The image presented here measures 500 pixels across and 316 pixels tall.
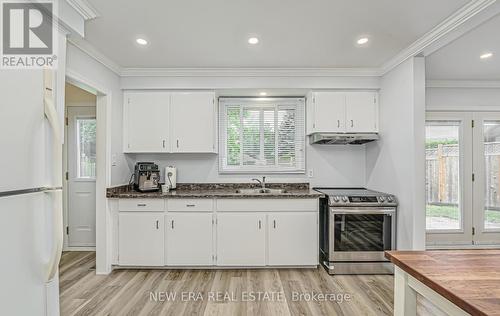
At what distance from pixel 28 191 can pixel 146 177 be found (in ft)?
7.06

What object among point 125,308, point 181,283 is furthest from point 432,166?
point 125,308

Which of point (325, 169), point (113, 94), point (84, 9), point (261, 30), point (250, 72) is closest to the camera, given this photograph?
point (84, 9)

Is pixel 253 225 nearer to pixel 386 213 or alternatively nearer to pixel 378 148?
pixel 386 213

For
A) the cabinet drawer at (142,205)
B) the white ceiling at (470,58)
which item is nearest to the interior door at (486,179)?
the white ceiling at (470,58)

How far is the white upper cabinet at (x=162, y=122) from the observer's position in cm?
354

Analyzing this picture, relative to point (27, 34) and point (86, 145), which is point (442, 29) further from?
point (86, 145)

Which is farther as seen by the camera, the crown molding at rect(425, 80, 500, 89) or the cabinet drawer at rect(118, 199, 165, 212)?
the crown molding at rect(425, 80, 500, 89)

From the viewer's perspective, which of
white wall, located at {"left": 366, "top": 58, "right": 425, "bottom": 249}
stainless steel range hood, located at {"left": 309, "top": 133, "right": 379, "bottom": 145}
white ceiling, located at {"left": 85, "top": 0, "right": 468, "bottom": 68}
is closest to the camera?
white ceiling, located at {"left": 85, "top": 0, "right": 468, "bottom": 68}

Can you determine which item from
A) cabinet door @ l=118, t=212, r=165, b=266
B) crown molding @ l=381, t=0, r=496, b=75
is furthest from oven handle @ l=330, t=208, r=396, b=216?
cabinet door @ l=118, t=212, r=165, b=266

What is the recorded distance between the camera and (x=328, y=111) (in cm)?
355

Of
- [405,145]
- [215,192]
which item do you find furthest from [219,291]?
[405,145]

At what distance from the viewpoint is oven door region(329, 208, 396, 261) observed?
312 cm

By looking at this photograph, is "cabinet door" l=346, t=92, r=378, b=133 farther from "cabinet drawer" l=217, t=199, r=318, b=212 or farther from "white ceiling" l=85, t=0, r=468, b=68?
"cabinet drawer" l=217, t=199, r=318, b=212

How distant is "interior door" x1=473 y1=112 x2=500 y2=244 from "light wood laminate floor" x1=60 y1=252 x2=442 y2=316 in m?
2.21
